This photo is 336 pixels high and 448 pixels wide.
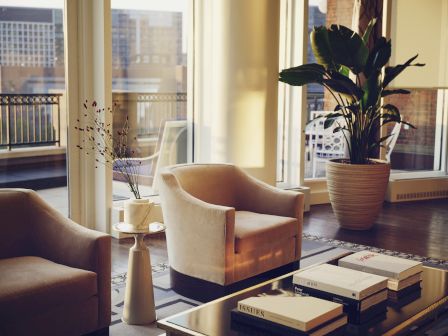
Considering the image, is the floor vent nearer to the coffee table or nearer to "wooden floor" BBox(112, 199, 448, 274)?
"wooden floor" BBox(112, 199, 448, 274)

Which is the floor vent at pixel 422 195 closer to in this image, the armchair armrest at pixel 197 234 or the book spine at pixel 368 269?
the armchair armrest at pixel 197 234

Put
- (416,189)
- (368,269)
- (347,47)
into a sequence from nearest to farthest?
(368,269) < (347,47) < (416,189)

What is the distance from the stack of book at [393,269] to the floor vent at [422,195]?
4.41 m

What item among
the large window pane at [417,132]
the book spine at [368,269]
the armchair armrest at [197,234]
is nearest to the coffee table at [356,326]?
the book spine at [368,269]

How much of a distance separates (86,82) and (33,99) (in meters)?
0.46

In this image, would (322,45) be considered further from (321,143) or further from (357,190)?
(321,143)

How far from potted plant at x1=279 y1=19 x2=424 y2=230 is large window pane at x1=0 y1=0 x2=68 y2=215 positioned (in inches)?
83.8

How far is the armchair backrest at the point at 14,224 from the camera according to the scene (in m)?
3.19

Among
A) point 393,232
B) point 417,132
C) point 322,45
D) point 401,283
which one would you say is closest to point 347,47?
point 322,45

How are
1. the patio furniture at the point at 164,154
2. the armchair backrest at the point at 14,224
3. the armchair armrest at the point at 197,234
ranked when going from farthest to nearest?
the patio furniture at the point at 164,154
the armchair armrest at the point at 197,234
the armchair backrest at the point at 14,224

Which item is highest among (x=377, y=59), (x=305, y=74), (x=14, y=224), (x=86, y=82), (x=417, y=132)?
(x=377, y=59)

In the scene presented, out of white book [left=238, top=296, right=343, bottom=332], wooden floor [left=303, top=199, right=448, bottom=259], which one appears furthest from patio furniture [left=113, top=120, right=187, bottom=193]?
white book [left=238, top=296, right=343, bottom=332]

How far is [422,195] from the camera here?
7.49m

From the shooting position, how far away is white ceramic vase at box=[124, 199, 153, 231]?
11.0 feet
